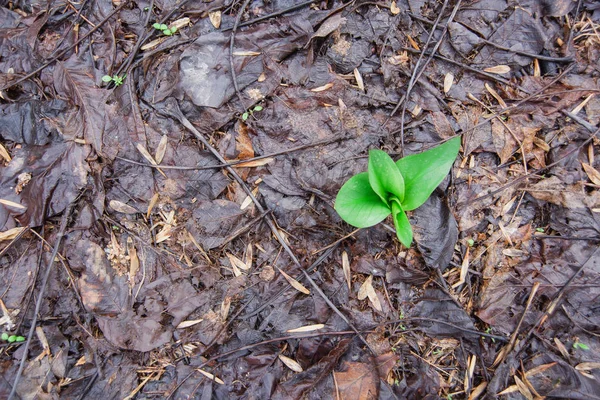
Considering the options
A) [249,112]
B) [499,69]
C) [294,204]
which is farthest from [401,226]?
[499,69]

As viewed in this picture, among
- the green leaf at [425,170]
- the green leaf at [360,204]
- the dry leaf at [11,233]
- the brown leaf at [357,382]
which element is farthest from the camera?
the dry leaf at [11,233]

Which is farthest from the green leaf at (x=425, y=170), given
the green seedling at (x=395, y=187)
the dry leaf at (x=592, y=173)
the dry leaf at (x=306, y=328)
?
the dry leaf at (x=592, y=173)

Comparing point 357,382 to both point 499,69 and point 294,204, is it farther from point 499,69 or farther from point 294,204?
point 499,69

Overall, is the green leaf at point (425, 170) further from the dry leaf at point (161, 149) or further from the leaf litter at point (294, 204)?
the dry leaf at point (161, 149)

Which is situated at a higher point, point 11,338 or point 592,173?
point 592,173

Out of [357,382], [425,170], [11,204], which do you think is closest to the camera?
[425,170]
